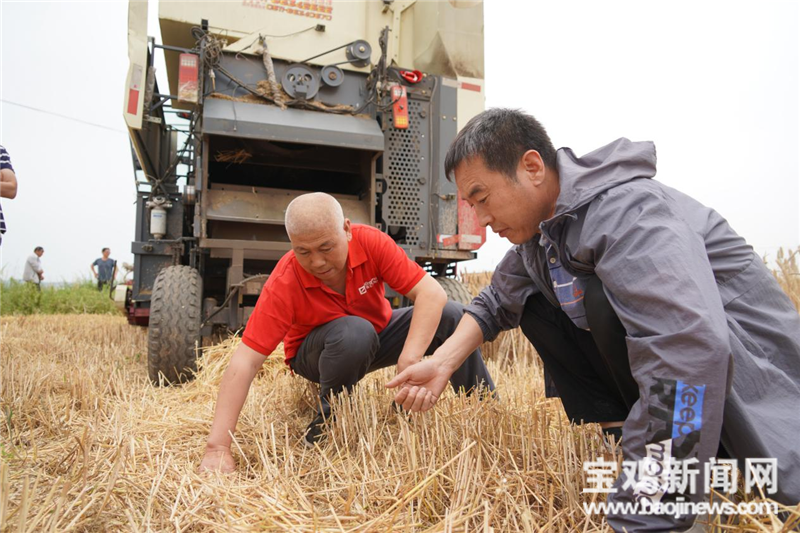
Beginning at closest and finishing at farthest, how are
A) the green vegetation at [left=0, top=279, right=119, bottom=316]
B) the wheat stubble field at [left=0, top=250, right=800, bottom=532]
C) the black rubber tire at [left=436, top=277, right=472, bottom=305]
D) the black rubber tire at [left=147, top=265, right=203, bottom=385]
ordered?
the wheat stubble field at [left=0, top=250, right=800, bottom=532], the black rubber tire at [left=147, top=265, right=203, bottom=385], the black rubber tire at [left=436, top=277, right=472, bottom=305], the green vegetation at [left=0, top=279, right=119, bottom=316]

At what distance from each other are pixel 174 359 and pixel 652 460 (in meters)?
3.15

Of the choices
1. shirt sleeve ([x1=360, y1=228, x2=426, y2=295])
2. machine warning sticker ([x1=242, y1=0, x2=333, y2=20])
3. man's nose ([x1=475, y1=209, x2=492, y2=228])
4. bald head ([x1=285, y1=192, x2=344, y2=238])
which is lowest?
shirt sleeve ([x1=360, y1=228, x2=426, y2=295])

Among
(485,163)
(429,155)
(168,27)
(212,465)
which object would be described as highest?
(168,27)

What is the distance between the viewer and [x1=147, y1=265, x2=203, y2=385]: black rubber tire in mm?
3635

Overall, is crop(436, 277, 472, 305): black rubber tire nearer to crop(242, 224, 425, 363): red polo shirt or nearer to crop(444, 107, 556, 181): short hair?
crop(242, 224, 425, 363): red polo shirt

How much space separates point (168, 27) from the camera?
468 centimetres

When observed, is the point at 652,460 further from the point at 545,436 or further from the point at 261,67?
the point at 261,67

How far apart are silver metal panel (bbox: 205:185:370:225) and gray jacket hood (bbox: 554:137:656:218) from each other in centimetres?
294

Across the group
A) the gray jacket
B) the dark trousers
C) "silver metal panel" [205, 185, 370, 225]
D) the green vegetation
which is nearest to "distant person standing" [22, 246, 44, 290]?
the green vegetation

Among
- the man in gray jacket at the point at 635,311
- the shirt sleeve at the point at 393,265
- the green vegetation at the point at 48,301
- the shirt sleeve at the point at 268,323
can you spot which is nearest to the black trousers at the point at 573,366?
the man in gray jacket at the point at 635,311

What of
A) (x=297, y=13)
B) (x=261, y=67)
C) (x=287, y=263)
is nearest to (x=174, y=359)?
(x=287, y=263)

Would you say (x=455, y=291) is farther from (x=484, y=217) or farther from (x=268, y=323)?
(x=484, y=217)

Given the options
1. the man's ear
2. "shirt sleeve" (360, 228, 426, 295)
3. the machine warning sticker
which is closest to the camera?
the man's ear

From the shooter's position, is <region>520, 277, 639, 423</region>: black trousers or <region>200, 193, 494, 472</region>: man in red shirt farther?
<region>200, 193, 494, 472</region>: man in red shirt
